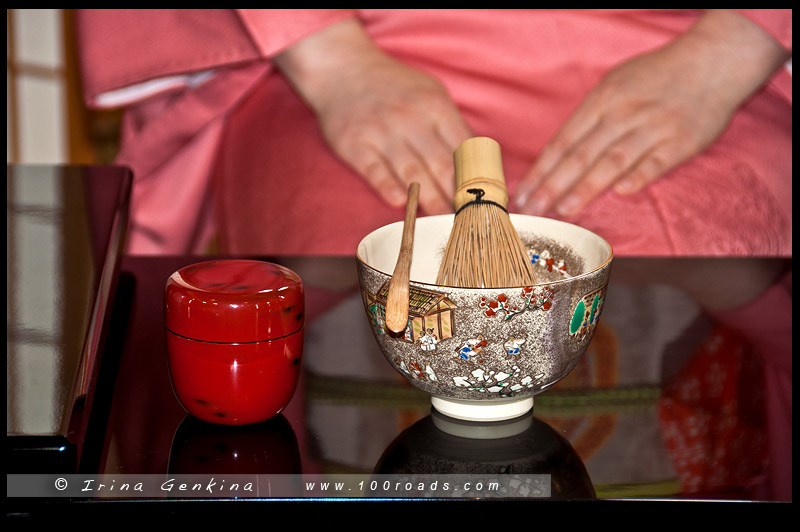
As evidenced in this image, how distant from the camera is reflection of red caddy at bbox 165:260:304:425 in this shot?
399 mm

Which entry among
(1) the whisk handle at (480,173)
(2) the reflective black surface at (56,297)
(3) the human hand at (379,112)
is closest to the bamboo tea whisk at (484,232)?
(1) the whisk handle at (480,173)

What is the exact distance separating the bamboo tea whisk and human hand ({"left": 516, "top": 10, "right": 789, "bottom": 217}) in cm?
40

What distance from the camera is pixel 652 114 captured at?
0.85 metres

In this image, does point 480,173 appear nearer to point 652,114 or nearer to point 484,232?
point 484,232

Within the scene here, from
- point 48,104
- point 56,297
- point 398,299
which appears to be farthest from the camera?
→ point 48,104

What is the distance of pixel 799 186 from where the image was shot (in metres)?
0.83

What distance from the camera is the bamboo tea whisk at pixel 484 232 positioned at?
1.36ft

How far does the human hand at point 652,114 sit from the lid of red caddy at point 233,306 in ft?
1.43

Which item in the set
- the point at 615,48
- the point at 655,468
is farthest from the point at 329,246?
the point at 655,468

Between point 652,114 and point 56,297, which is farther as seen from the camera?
point 652,114

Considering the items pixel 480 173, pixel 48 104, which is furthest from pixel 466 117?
pixel 48 104

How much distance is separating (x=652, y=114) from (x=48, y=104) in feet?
3.04

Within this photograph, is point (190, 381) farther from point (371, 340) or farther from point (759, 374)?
point (759, 374)

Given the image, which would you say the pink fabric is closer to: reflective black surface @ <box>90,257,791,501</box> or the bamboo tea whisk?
reflective black surface @ <box>90,257,791,501</box>
